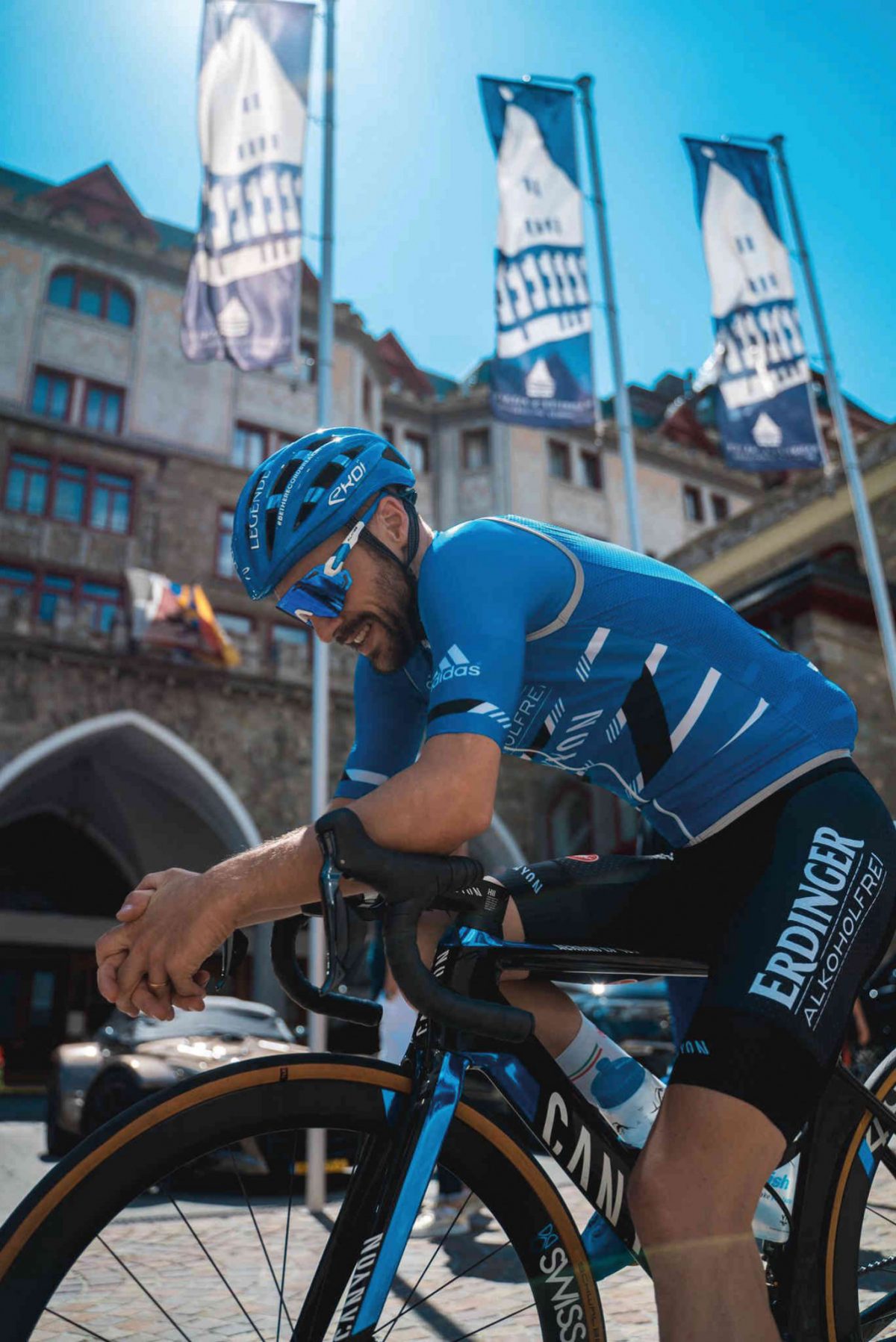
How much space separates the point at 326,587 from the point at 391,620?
0.13 meters

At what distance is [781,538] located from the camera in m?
22.3

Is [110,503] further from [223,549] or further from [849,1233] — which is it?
[849,1233]

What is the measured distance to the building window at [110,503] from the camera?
24.4 metres

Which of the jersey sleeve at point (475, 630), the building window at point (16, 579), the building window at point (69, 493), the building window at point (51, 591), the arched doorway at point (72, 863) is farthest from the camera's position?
the building window at point (69, 493)

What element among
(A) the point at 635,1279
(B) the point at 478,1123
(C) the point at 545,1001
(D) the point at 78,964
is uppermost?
(D) the point at 78,964

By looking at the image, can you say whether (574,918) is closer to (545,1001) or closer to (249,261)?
(545,1001)

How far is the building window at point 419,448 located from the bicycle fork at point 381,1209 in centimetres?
3115

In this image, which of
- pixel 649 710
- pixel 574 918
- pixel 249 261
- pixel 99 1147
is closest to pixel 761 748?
pixel 649 710

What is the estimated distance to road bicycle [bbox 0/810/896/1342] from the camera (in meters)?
1.17

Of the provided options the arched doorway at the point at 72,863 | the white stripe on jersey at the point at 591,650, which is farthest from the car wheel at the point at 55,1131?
the arched doorway at the point at 72,863

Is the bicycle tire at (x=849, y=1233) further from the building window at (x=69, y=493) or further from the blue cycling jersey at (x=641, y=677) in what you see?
the building window at (x=69, y=493)

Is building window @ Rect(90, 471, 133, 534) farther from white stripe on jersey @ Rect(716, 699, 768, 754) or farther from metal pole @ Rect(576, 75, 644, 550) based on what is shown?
white stripe on jersey @ Rect(716, 699, 768, 754)

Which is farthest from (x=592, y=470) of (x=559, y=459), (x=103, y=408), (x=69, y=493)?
(x=69, y=493)

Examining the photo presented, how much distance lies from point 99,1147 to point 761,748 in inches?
43.7
